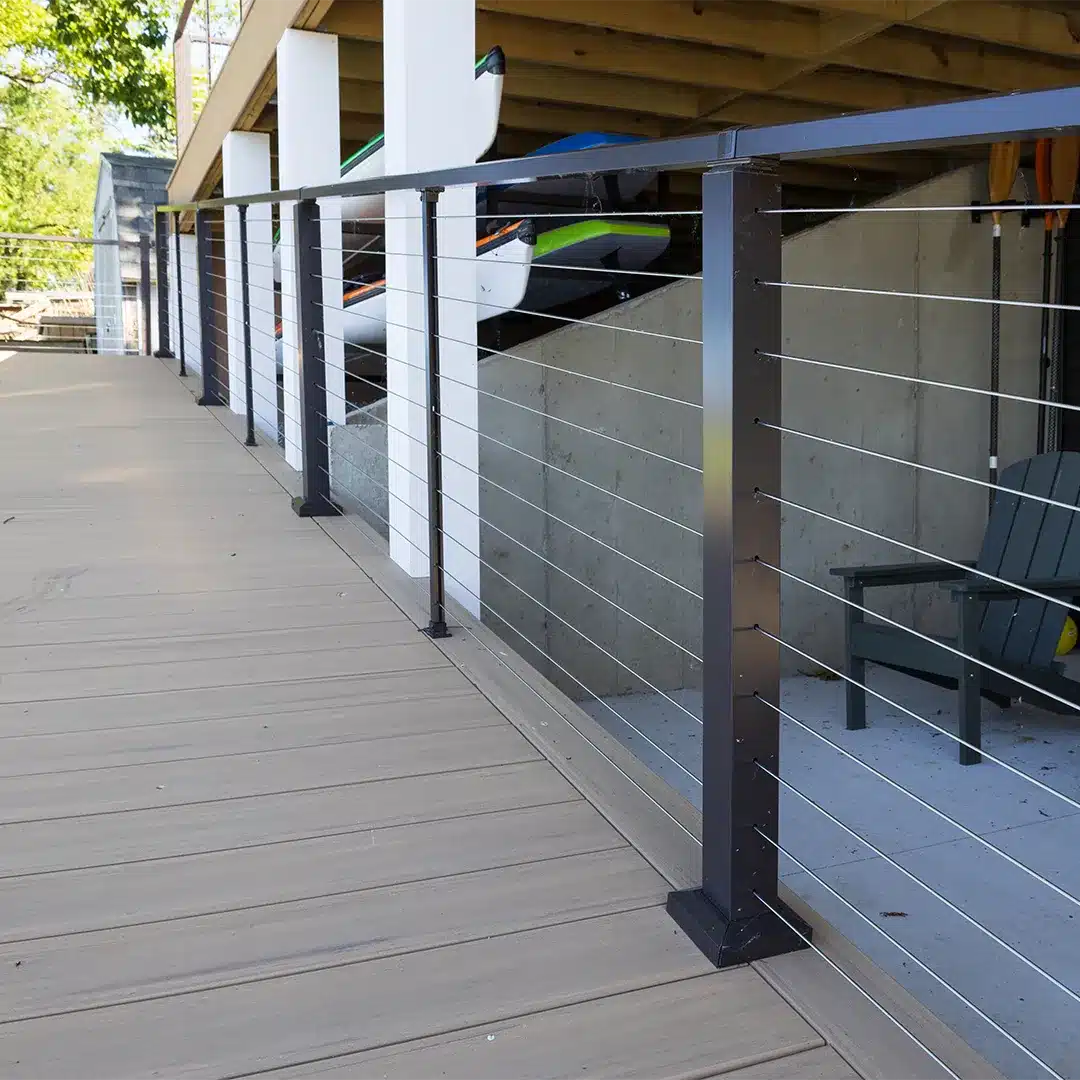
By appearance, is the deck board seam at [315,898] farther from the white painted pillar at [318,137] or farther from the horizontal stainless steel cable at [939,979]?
the white painted pillar at [318,137]

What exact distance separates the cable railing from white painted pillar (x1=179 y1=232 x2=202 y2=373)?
0.29 feet

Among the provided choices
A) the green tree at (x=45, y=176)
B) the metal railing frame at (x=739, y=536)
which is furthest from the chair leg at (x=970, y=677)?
the green tree at (x=45, y=176)

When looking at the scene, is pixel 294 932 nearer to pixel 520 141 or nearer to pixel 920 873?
pixel 920 873

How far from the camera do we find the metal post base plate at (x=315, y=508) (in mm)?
3676

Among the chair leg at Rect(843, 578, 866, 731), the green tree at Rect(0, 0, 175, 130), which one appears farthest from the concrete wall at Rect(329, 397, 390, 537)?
the green tree at Rect(0, 0, 175, 130)

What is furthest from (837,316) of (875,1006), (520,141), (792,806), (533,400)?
(875,1006)

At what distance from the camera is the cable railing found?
1.38 meters

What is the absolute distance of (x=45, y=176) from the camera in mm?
22469

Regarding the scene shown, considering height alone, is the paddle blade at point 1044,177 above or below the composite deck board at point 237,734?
above

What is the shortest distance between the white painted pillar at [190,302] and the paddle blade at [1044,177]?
439 cm

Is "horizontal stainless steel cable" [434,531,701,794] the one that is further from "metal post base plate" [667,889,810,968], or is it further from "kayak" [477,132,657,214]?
"kayak" [477,132,657,214]

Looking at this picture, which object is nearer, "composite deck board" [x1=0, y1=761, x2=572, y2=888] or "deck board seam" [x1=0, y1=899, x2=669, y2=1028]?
"deck board seam" [x1=0, y1=899, x2=669, y2=1028]

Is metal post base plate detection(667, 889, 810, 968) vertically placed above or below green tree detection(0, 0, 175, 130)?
below

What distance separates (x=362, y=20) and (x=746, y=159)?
3.27 meters
